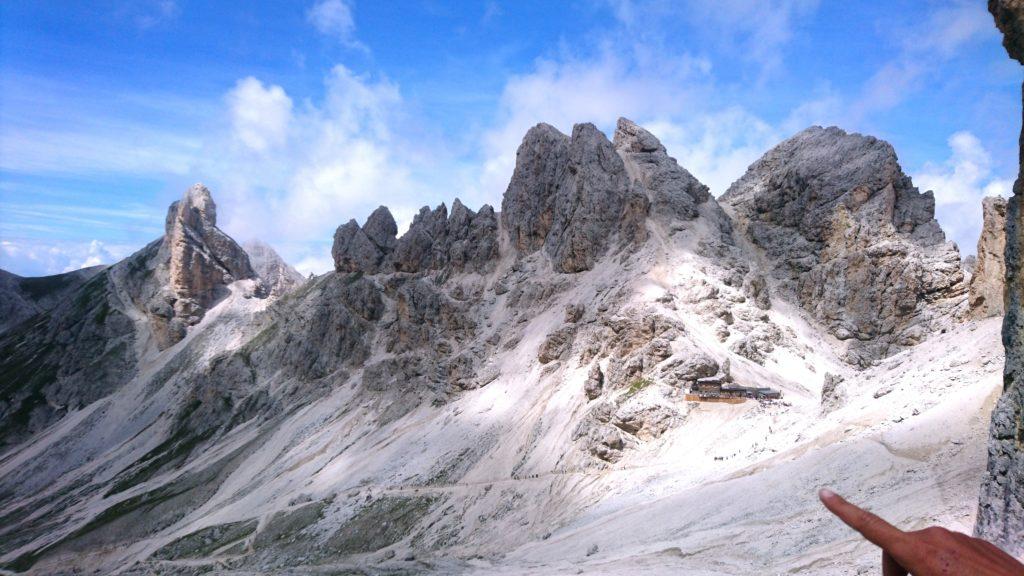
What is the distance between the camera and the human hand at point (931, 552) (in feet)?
10.5

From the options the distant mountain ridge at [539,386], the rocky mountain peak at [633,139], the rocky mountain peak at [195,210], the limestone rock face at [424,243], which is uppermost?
the rocky mountain peak at [195,210]

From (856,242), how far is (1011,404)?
6370 centimetres

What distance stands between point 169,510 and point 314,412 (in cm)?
2079

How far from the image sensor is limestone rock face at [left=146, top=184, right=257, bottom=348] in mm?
140125

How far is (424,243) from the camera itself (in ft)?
336

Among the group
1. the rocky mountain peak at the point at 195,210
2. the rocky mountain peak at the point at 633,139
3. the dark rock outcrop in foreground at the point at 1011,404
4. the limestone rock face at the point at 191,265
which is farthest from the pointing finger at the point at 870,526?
the rocky mountain peak at the point at 195,210

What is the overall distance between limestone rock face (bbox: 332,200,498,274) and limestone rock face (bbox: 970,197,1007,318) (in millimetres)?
66955

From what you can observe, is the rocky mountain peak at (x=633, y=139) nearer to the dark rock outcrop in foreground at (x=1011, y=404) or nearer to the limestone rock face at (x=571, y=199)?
the limestone rock face at (x=571, y=199)

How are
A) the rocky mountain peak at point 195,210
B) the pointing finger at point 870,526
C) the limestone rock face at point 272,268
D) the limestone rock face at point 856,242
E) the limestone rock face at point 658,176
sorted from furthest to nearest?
the limestone rock face at point 272,268
the rocky mountain peak at point 195,210
the limestone rock face at point 658,176
the limestone rock face at point 856,242
the pointing finger at point 870,526

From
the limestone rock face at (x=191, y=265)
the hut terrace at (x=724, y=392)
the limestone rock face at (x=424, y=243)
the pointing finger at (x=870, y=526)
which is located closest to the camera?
the pointing finger at (x=870, y=526)

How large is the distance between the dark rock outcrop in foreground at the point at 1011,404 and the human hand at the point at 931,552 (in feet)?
33.5

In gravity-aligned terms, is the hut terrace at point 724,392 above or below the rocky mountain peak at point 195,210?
below

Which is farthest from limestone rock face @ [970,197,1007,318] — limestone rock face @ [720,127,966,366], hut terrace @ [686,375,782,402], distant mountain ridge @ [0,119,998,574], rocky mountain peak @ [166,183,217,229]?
rocky mountain peak @ [166,183,217,229]

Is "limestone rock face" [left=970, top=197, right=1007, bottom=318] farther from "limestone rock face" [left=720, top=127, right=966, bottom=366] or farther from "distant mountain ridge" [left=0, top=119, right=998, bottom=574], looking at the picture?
"limestone rock face" [left=720, top=127, right=966, bottom=366]
